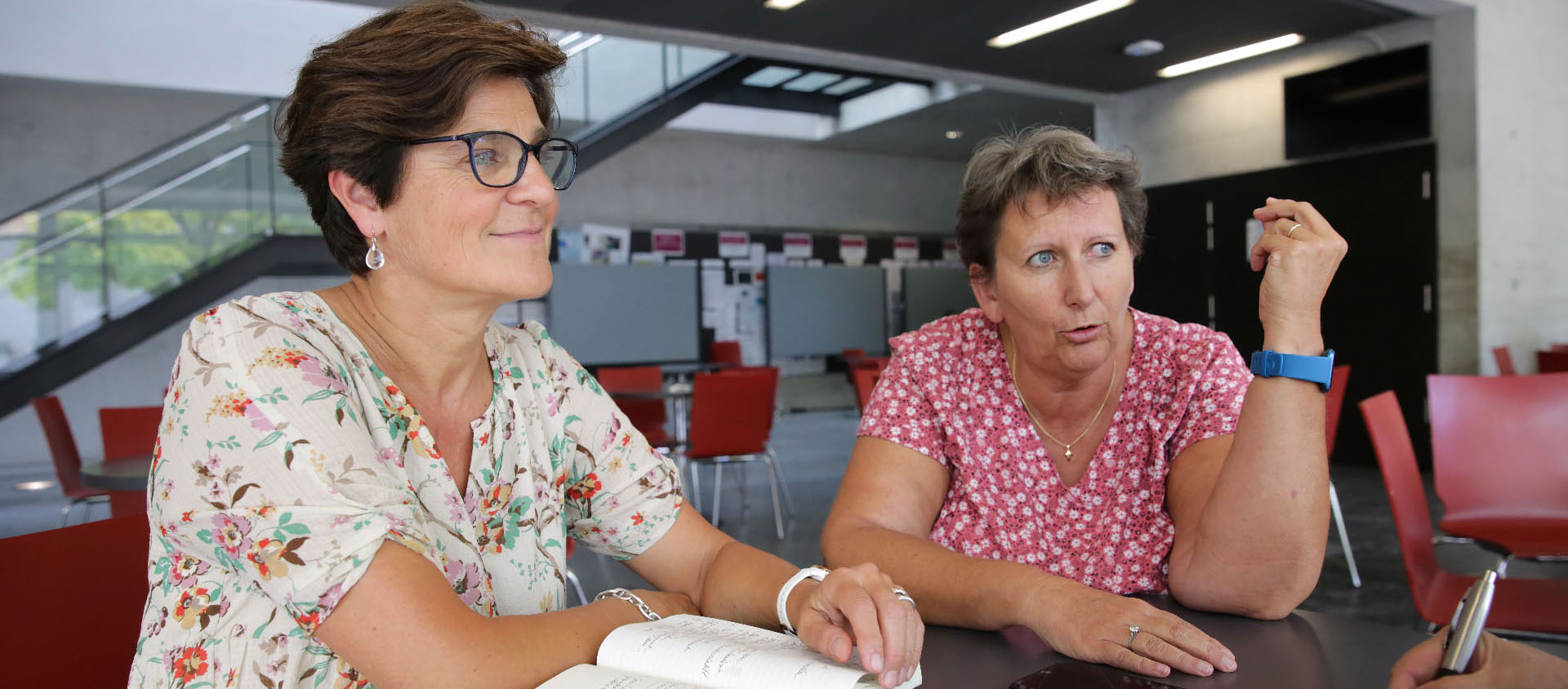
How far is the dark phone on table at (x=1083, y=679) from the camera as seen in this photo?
926mm

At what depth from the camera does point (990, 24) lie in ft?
21.8

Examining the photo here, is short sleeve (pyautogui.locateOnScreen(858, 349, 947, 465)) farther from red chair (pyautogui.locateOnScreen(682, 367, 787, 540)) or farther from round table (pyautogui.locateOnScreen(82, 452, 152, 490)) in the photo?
red chair (pyautogui.locateOnScreen(682, 367, 787, 540))

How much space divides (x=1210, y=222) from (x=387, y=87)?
821 cm

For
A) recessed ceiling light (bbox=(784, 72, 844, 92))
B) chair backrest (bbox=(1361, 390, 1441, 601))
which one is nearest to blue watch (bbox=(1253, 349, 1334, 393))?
chair backrest (bbox=(1361, 390, 1441, 601))

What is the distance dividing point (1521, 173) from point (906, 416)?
290 inches

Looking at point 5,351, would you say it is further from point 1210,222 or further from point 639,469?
point 1210,222

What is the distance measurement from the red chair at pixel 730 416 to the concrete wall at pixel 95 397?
5.63 m

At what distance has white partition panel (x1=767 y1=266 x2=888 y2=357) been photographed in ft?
40.0

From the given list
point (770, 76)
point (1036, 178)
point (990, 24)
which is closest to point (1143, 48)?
point (990, 24)

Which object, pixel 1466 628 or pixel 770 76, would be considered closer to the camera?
pixel 1466 628

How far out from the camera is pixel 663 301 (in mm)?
11312

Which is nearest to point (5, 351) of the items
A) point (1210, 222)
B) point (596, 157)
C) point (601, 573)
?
point (596, 157)

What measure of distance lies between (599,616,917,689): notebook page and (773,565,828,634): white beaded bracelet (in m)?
0.03

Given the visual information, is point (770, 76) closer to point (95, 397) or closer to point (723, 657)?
point (95, 397)
